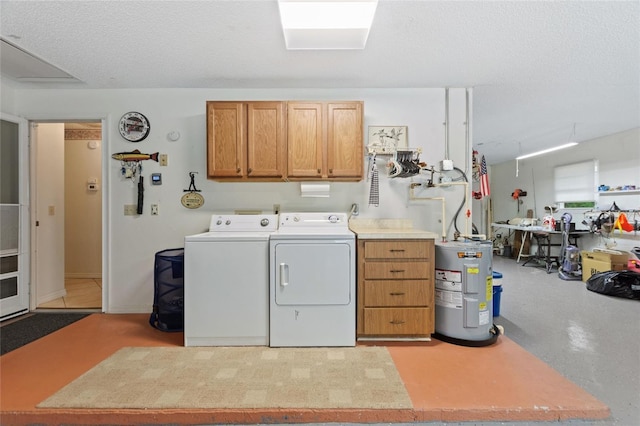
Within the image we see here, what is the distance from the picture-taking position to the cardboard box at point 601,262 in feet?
14.5

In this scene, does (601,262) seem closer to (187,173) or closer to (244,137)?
(244,137)

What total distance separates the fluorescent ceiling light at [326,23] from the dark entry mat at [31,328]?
3.51 m

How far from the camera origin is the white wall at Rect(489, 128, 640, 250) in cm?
491

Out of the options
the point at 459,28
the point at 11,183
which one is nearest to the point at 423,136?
the point at 459,28

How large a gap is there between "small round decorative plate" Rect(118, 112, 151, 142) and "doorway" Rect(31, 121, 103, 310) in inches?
13.9

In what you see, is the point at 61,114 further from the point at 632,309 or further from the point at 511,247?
the point at 511,247

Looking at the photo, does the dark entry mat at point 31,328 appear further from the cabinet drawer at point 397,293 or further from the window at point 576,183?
the window at point 576,183

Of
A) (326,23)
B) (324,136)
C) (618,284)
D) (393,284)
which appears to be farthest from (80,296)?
(618,284)

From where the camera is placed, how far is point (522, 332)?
109 inches

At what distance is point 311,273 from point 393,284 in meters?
0.73

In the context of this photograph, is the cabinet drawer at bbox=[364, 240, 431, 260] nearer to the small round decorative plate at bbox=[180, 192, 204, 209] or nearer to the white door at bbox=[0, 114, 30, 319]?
the small round decorative plate at bbox=[180, 192, 204, 209]

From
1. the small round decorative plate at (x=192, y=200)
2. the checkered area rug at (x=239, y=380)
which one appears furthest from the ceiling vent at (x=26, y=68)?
the checkered area rug at (x=239, y=380)

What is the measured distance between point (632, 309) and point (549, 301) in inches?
32.2

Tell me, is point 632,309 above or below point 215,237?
below
